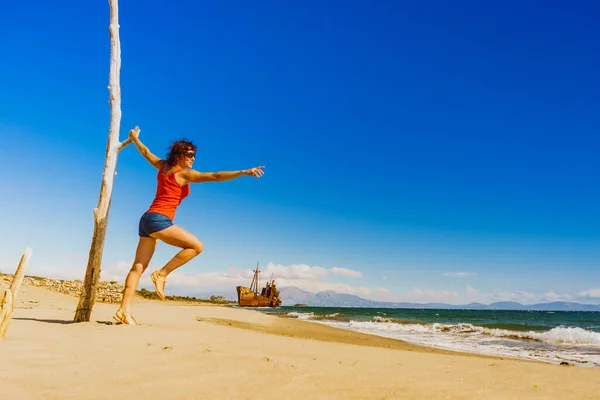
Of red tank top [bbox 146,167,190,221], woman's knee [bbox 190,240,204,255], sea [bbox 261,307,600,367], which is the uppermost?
red tank top [bbox 146,167,190,221]

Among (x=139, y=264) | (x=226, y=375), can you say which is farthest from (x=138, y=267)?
(x=226, y=375)

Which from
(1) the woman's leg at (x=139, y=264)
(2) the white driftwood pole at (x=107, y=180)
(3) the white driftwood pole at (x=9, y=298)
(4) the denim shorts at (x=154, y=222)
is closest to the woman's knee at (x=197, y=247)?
(4) the denim shorts at (x=154, y=222)

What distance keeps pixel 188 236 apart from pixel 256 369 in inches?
93.5

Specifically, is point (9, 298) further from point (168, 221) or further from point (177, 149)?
point (177, 149)

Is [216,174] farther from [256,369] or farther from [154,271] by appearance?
[256,369]

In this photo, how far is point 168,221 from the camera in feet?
16.5

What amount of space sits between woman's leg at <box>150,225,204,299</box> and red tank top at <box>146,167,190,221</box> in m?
0.23

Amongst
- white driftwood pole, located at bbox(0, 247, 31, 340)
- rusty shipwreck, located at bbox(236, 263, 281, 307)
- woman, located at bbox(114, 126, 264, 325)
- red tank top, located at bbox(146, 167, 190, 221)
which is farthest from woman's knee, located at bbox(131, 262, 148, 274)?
rusty shipwreck, located at bbox(236, 263, 281, 307)

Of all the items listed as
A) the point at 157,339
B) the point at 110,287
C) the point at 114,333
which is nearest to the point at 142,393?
the point at 157,339

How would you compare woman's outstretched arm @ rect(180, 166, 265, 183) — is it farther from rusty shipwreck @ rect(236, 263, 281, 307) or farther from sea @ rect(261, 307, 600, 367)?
rusty shipwreck @ rect(236, 263, 281, 307)

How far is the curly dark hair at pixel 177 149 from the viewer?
525 cm

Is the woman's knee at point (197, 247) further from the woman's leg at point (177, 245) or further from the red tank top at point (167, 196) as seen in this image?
the red tank top at point (167, 196)

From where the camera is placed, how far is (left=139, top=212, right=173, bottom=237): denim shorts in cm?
496

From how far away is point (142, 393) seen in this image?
7.72 ft
